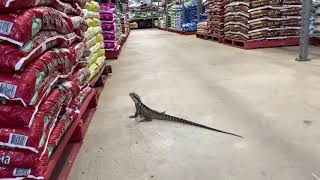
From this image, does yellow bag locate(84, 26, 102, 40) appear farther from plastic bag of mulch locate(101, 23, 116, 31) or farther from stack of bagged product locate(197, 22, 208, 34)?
stack of bagged product locate(197, 22, 208, 34)

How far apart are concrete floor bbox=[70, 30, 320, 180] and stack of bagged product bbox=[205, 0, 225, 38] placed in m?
5.09

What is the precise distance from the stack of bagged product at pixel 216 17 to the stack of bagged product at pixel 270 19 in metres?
1.61

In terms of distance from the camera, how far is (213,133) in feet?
8.50

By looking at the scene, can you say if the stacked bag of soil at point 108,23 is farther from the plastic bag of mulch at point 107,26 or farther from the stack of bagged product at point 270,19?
the stack of bagged product at point 270,19

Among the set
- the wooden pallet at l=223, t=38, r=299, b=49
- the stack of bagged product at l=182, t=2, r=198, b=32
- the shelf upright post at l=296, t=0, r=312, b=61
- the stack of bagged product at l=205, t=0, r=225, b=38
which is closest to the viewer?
the shelf upright post at l=296, t=0, r=312, b=61

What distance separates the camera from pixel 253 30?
7750 millimetres

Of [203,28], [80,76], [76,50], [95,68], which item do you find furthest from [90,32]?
[203,28]

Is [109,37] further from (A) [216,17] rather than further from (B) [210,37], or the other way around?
(B) [210,37]

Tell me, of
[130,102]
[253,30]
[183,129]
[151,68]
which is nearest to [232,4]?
[253,30]

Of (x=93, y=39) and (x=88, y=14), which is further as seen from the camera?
(x=93, y=39)

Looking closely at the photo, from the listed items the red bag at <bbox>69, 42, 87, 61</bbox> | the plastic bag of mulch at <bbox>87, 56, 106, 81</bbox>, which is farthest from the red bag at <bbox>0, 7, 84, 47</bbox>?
the plastic bag of mulch at <bbox>87, 56, 106, 81</bbox>

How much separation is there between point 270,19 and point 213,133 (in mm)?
5796

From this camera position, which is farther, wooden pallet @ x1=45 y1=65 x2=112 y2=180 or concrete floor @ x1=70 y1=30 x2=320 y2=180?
concrete floor @ x1=70 y1=30 x2=320 y2=180

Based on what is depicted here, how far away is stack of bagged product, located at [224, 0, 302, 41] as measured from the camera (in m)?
7.66
